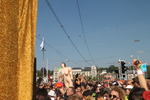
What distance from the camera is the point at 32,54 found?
1758mm

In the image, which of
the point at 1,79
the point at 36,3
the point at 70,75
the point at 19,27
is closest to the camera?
the point at 1,79

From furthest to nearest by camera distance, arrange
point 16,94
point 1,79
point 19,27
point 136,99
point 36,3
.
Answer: point 136,99 → point 36,3 → point 19,27 → point 16,94 → point 1,79

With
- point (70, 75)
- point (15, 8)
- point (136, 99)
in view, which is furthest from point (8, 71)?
point (70, 75)

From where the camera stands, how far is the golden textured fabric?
4.59 feet

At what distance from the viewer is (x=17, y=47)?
1.58 metres

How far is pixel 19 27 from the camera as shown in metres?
1.65

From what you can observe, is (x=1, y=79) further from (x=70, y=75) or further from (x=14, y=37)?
(x=70, y=75)

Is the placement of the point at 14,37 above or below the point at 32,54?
above

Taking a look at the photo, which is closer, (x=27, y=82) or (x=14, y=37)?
(x=14, y=37)

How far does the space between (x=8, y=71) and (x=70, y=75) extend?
6563 millimetres

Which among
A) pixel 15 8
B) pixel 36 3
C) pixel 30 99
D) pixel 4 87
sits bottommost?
pixel 30 99

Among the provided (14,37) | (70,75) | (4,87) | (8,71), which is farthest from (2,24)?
(70,75)

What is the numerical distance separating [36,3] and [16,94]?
0.89 m

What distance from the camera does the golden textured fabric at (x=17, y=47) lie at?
1399mm
